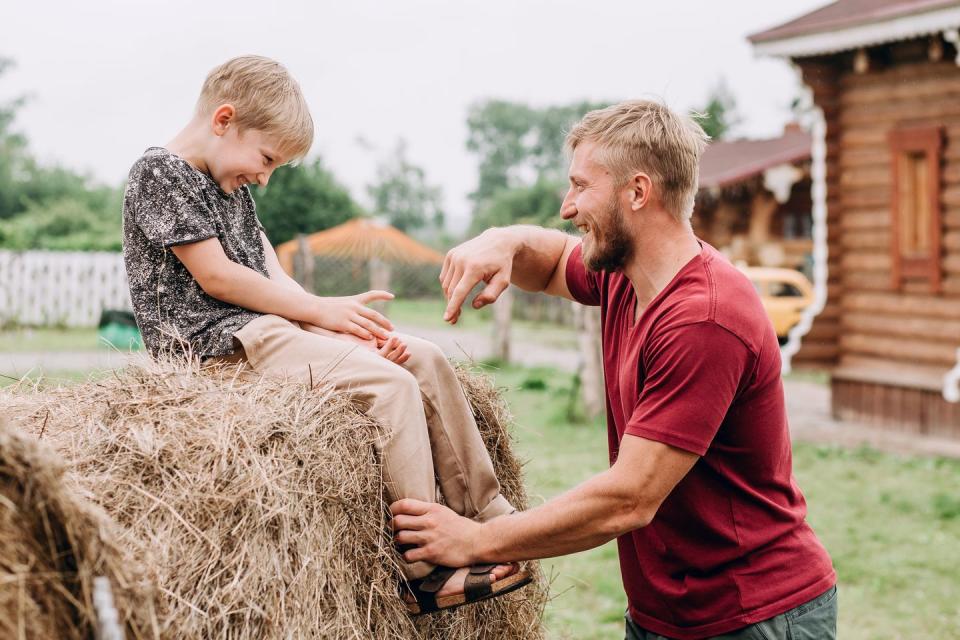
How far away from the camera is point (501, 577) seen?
2.45 meters

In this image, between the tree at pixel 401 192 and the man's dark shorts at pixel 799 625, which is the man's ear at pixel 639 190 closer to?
the man's dark shorts at pixel 799 625

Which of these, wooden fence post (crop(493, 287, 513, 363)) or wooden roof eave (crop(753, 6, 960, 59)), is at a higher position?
wooden roof eave (crop(753, 6, 960, 59))

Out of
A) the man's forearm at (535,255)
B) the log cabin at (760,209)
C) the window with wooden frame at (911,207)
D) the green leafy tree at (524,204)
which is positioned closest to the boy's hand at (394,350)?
the man's forearm at (535,255)

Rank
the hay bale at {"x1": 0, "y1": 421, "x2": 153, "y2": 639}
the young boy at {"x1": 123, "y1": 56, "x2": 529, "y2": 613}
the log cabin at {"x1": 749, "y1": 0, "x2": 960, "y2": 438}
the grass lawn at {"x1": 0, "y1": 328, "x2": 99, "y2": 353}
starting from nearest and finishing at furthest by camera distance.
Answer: the hay bale at {"x1": 0, "y1": 421, "x2": 153, "y2": 639}
the young boy at {"x1": 123, "y1": 56, "x2": 529, "y2": 613}
the log cabin at {"x1": 749, "y1": 0, "x2": 960, "y2": 438}
the grass lawn at {"x1": 0, "y1": 328, "x2": 99, "y2": 353}

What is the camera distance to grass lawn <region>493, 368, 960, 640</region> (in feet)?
16.4

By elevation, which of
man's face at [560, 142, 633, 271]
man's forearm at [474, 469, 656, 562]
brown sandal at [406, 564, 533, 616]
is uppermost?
man's face at [560, 142, 633, 271]

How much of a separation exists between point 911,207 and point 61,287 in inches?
657

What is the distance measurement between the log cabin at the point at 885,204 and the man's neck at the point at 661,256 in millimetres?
7767

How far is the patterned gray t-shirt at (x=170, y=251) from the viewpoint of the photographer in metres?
2.70

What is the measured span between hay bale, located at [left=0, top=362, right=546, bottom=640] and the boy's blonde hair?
753mm

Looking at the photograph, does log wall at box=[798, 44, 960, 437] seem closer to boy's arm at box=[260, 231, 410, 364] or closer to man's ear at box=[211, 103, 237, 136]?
boy's arm at box=[260, 231, 410, 364]

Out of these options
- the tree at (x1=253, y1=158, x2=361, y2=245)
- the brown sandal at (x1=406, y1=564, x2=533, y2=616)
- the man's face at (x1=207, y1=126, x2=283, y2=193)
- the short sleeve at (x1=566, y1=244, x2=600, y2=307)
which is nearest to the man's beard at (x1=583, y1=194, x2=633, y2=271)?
the short sleeve at (x1=566, y1=244, x2=600, y2=307)

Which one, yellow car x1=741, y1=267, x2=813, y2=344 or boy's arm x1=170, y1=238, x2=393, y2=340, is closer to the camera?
boy's arm x1=170, y1=238, x2=393, y2=340

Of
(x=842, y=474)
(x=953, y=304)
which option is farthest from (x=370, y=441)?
(x=953, y=304)
